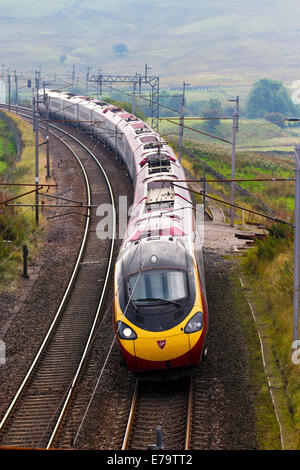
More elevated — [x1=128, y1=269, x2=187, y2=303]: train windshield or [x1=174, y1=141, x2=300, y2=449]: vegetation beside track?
[x1=128, y1=269, x2=187, y2=303]: train windshield

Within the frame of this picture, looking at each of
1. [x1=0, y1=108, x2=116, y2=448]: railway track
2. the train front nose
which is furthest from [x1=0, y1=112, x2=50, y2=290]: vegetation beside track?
the train front nose

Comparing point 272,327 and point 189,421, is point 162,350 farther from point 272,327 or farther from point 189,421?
point 272,327

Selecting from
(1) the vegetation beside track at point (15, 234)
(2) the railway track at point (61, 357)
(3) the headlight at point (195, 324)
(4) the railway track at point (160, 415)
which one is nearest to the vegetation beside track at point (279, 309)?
(4) the railway track at point (160, 415)

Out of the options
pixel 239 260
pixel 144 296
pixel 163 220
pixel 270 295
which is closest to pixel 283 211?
pixel 239 260

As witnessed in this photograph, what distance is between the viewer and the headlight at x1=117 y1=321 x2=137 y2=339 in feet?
53.1

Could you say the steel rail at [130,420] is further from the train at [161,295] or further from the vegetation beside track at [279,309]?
the vegetation beside track at [279,309]

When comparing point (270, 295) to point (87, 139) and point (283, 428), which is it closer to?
point (283, 428)

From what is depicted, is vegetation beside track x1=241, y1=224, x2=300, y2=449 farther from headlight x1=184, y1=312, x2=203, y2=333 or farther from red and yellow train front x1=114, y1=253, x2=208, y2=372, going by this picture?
headlight x1=184, y1=312, x2=203, y2=333

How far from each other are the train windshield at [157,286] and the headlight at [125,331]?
760mm

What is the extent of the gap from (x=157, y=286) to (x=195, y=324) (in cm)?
151

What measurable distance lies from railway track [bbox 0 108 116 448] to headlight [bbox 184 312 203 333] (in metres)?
3.37

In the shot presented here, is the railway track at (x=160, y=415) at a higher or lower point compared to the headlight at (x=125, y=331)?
lower

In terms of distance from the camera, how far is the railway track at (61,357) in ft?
51.3

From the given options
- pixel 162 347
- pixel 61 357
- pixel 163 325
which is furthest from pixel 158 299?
pixel 61 357
